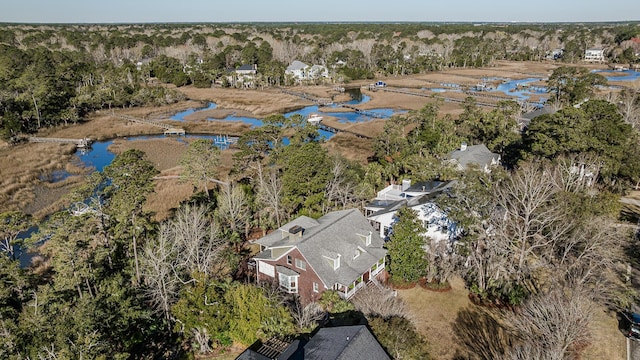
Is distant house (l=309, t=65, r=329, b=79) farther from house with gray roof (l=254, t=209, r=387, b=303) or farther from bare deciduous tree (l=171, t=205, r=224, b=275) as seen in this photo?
bare deciduous tree (l=171, t=205, r=224, b=275)

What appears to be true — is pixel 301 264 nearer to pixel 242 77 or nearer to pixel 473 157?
pixel 473 157

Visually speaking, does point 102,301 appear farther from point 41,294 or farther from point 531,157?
point 531,157

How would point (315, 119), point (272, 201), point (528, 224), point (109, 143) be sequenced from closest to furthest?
point (528, 224) → point (272, 201) → point (109, 143) → point (315, 119)

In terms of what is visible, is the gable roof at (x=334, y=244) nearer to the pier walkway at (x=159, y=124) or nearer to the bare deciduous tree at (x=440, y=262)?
the bare deciduous tree at (x=440, y=262)

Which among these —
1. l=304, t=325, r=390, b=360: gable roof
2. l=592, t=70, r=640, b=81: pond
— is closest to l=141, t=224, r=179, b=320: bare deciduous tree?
l=304, t=325, r=390, b=360: gable roof

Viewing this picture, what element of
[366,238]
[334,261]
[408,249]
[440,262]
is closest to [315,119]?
[366,238]

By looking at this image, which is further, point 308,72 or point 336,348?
point 308,72

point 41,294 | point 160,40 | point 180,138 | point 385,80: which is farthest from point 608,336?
point 160,40

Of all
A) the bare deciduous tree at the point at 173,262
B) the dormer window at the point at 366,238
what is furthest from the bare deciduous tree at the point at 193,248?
the dormer window at the point at 366,238
